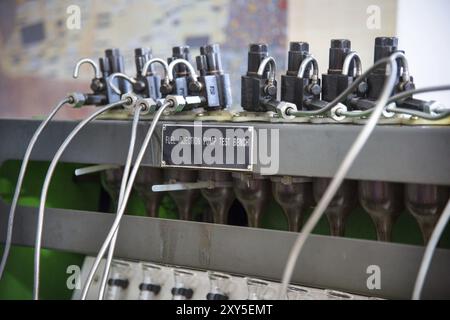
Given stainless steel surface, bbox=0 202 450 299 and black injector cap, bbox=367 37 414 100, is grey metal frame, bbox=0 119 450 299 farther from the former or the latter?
black injector cap, bbox=367 37 414 100

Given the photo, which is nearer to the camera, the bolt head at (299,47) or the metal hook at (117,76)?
the bolt head at (299,47)

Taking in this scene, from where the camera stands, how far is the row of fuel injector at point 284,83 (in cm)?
83

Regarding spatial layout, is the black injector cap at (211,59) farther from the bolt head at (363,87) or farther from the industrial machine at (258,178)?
the bolt head at (363,87)

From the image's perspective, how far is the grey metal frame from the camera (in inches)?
28.3

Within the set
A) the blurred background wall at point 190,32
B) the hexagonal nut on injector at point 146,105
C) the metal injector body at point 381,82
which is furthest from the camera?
the blurred background wall at point 190,32

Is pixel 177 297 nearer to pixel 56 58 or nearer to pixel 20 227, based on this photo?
pixel 20 227

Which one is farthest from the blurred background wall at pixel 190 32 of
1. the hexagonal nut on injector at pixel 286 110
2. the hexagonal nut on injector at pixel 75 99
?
the hexagonal nut on injector at pixel 75 99

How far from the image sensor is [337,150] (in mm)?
771

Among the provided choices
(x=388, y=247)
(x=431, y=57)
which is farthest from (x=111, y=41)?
(x=388, y=247)

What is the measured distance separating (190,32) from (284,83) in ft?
3.88

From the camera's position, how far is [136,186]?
3.41ft

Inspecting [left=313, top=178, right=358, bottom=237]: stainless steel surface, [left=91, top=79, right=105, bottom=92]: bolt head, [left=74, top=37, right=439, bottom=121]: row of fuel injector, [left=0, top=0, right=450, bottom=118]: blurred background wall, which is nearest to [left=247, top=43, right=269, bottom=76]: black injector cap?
[left=74, top=37, right=439, bottom=121]: row of fuel injector

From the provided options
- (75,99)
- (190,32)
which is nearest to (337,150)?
(75,99)

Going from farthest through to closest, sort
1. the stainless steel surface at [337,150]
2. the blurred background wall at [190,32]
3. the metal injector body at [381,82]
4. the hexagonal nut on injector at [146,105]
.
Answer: the blurred background wall at [190,32], the hexagonal nut on injector at [146,105], the metal injector body at [381,82], the stainless steel surface at [337,150]
